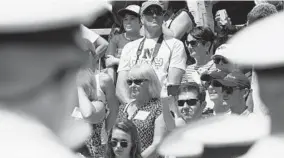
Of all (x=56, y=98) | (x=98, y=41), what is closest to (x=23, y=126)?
(x=56, y=98)

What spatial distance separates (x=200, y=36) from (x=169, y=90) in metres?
0.40

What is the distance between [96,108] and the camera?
3.03m

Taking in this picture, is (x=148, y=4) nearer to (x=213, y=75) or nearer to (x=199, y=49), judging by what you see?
(x=199, y=49)

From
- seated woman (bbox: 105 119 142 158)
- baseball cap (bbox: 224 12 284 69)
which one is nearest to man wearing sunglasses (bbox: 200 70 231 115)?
seated woman (bbox: 105 119 142 158)

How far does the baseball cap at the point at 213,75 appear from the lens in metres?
2.75

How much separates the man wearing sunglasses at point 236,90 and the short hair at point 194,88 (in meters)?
0.11

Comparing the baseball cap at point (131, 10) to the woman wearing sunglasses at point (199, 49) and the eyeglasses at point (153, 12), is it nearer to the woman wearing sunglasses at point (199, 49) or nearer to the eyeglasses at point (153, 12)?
the eyeglasses at point (153, 12)

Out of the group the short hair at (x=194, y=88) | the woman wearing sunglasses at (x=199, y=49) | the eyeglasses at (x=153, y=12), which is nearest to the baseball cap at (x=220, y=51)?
the woman wearing sunglasses at (x=199, y=49)

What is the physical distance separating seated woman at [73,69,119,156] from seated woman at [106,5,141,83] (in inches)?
7.4

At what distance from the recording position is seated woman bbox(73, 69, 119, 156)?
2.95 meters

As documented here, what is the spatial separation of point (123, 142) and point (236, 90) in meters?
0.50

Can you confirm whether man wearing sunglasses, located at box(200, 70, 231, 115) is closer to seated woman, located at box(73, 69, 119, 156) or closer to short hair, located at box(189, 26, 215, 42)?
short hair, located at box(189, 26, 215, 42)

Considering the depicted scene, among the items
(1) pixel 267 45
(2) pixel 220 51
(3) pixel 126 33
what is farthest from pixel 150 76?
(1) pixel 267 45

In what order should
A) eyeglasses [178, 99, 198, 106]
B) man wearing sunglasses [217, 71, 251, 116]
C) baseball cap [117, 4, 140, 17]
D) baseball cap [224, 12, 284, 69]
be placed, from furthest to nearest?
1. baseball cap [117, 4, 140, 17]
2. eyeglasses [178, 99, 198, 106]
3. man wearing sunglasses [217, 71, 251, 116]
4. baseball cap [224, 12, 284, 69]
